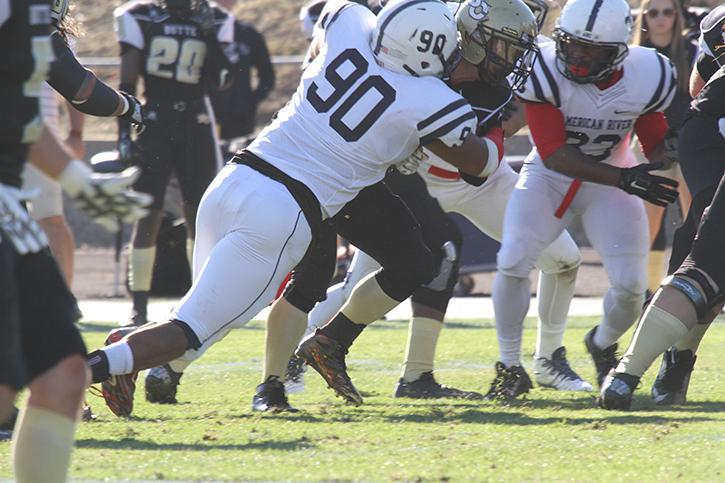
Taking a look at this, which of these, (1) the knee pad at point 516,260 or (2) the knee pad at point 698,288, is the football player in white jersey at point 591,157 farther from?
(2) the knee pad at point 698,288

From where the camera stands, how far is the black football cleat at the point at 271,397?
5055mm

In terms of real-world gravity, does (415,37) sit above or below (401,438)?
above

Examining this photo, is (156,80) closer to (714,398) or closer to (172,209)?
(172,209)

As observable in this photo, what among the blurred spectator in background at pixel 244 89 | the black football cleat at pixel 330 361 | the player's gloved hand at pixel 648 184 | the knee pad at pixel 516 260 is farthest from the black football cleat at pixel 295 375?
the blurred spectator in background at pixel 244 89

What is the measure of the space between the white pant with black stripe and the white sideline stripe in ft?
12.3

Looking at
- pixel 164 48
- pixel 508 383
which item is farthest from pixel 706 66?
pixel 164 48

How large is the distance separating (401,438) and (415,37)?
1314 mm

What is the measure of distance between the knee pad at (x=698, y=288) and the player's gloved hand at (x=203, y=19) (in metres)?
4.02

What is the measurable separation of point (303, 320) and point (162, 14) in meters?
3.27

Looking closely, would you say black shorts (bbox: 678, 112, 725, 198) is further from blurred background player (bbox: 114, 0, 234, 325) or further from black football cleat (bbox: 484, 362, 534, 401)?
blurred background player (bbox: 114, 0, 234, 325)

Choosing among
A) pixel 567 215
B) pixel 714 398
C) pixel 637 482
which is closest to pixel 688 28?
pixel 567 215

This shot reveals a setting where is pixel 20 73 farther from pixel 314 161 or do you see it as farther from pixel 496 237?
pixel 496 237

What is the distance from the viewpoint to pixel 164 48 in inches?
307

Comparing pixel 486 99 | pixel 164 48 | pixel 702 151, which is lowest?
pixel 164 48
